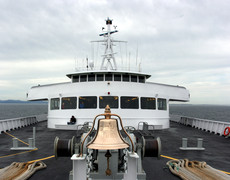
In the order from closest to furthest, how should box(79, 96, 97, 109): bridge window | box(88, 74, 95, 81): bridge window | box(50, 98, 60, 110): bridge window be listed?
box(79, 96, 97, 109): bridge window, box(50, 98, 60, 110): bridge window, box(88, 74, 95, 81): bridge window

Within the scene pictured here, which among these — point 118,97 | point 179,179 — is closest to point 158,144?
point 179,179

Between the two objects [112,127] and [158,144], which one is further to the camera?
[158,144]

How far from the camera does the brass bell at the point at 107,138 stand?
344 cm

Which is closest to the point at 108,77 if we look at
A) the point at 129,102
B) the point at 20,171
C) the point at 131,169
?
the point at 129,102

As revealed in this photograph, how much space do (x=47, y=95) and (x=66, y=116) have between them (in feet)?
14.4

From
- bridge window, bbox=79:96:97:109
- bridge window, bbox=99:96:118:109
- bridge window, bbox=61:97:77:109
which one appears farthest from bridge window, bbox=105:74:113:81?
bridge window, bbox=61:97:77:109

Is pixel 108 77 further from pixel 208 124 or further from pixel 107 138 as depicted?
pixel 107 138

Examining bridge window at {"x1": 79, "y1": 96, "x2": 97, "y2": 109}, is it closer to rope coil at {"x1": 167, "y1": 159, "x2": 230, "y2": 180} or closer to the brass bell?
rope coil at {"x1": 167, "y1": 159, "x2": 230, "y2": 180}

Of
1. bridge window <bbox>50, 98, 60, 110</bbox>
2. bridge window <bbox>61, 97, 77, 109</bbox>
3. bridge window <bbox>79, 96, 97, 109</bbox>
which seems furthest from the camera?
bridge window <bbox>50, 98, 60, 110</bbox>

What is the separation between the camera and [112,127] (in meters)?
3.84

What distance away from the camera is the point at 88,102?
14938mm

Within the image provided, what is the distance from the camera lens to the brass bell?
3438mm

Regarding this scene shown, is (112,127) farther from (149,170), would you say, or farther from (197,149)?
(197,149)

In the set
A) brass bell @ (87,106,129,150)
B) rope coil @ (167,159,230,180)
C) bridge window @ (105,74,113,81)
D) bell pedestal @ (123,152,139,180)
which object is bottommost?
rope coil @ (167,159,230,180)
